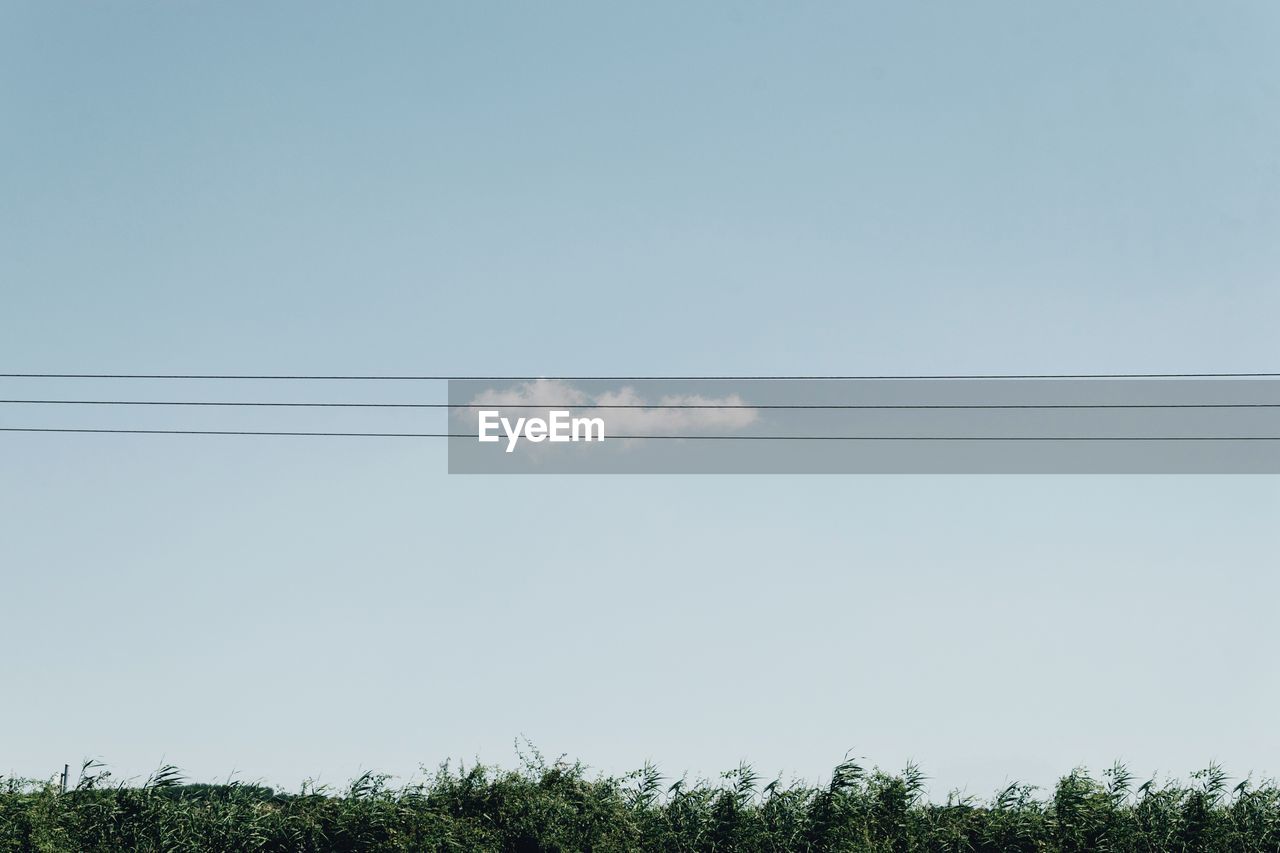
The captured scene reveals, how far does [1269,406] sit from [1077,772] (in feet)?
21.8

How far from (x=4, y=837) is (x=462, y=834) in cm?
627

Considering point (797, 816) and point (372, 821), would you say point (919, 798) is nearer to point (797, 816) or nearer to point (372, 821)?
point (797, 816)

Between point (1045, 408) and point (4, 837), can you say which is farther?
point (4, 837)

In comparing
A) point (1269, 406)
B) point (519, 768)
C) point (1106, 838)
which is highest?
point (1269, 406)

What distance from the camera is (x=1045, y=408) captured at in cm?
1255

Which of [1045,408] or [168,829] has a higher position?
[1045,408]

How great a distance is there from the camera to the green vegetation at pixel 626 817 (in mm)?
16062

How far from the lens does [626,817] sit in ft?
53.3

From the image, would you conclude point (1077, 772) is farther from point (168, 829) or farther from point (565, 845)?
point (168, 829)

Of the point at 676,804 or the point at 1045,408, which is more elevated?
the point at 1045,408

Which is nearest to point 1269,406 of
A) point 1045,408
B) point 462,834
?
point 1045,408

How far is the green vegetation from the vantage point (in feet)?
52.7

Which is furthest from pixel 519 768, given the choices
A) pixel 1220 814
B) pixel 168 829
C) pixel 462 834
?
pixel 1220 814

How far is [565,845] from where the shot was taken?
51.9ft
